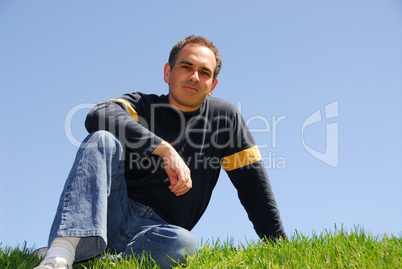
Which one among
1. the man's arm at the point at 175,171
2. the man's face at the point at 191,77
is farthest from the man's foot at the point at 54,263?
the man's face at the point at 191,77

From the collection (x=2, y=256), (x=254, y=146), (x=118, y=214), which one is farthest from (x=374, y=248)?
(x=2, y=256)

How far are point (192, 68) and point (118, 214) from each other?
1.61 metres

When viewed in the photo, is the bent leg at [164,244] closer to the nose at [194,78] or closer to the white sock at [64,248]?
the white sock at [64,248]

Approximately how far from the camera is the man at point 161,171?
8.07 feet

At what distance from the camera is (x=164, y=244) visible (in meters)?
2.75

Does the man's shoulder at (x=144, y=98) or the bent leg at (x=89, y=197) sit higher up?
the man's shoulder at (x=144, y=98)

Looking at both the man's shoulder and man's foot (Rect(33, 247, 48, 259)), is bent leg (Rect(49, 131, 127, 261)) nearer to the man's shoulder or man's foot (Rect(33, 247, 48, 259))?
man's foot (Rect(33, 247, 48, 259))

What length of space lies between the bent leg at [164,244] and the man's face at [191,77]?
1.30m

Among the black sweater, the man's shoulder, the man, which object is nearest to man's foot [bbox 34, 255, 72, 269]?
the man

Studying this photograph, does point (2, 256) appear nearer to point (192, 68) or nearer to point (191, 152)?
point (191, 152)

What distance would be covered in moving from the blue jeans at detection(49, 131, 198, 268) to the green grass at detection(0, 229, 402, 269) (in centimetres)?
13

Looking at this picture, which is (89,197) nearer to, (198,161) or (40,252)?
(40,252)

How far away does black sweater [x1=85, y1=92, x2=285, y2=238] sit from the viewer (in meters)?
3.32

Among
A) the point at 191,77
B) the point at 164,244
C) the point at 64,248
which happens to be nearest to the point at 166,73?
the point at 191,77
